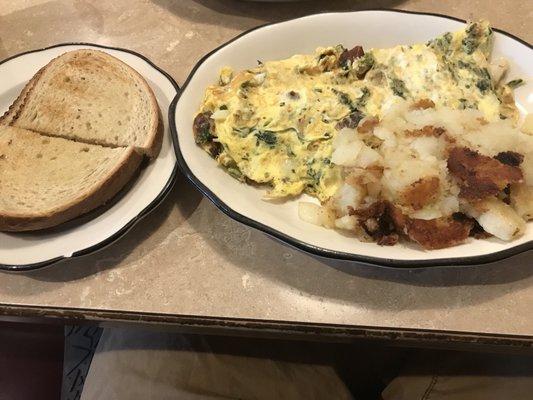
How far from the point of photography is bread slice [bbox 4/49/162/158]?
45.4 inches

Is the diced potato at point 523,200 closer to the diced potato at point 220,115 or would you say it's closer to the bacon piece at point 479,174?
the bacon piece at point 479,174

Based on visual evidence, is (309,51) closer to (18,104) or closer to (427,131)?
(427,131)

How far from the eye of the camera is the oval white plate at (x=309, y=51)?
2.84 feet

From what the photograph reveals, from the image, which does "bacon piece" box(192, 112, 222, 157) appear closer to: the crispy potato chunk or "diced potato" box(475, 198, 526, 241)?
the crispy potato chunk

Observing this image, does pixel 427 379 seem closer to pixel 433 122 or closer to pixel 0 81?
pixel 433 122

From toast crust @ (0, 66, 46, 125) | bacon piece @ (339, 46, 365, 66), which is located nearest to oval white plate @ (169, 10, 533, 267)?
bacon piece @ (339, 46, 365, 66)

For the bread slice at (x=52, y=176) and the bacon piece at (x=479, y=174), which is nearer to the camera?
the bacon piece at (x=479, y=174)

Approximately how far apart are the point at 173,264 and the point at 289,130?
0.33m

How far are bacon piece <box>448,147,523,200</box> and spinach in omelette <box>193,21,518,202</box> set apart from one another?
16 centimetres

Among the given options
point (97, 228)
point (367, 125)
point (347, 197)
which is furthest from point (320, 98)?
point (97, 228)

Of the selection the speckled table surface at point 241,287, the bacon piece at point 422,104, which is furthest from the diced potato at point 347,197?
the bacon piece at point 422,104

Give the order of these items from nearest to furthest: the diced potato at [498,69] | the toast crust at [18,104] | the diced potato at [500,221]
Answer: the diced potato at [500,221]
the diced potato at [498,69]
the toast crust at [18,104]

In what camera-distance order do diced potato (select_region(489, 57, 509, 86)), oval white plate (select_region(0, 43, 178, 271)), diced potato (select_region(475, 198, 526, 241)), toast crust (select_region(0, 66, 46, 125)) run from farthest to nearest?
1. toast crust (select_region(0, 66, 46, 125))
2. diced potato (select_region(489, 57, 509, 86))
3. oval white plate (select_region(0, 43, 178, 271))
4. diced potato (select_region(475, 198, 526, 241))

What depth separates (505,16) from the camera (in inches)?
53.4
